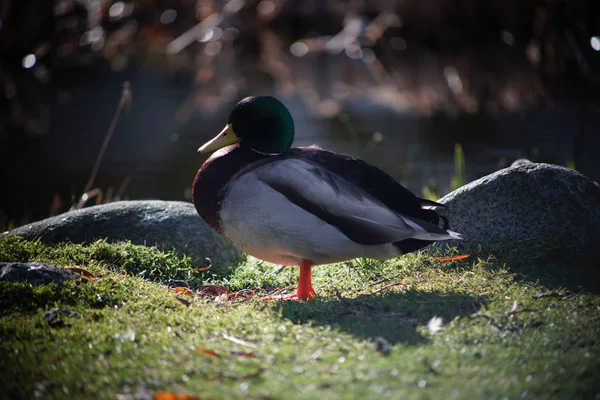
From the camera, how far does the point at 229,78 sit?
12.7 metres

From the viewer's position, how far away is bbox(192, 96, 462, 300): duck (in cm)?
370

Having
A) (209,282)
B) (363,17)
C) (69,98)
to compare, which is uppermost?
(363,17)

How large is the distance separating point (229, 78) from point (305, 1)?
97.3 inches

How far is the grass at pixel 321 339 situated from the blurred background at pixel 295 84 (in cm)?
260

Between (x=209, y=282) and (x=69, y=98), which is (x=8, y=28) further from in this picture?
(x=209, y=282)

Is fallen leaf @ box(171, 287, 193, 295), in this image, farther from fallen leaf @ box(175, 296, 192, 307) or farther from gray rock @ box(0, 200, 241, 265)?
gray rock @ box(0, 200, 241, 265)

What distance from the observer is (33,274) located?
138 inches

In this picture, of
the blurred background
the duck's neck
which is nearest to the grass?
the duck's neck

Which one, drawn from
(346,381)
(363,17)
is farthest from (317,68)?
(346,381)

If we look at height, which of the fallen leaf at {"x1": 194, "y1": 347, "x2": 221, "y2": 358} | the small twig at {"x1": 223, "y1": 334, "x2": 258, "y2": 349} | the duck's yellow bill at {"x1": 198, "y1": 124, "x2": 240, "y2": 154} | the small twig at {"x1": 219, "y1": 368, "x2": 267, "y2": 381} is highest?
the duck's yellow bill at {"x1": 198, "y1": 124, "x2": 240, "y2": 154}

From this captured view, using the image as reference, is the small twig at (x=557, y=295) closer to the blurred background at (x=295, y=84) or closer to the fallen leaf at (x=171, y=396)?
the fallen leaf at (x=171, y=396)

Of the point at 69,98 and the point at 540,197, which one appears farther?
the point at 69,98

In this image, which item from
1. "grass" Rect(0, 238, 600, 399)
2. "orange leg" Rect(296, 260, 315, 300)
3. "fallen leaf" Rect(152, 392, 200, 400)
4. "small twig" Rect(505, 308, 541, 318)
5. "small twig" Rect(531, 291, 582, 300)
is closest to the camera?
"fallen leaf" Rect(152, 392, 200, 400)

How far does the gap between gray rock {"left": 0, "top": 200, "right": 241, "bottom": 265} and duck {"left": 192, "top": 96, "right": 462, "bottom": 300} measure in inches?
33.0
